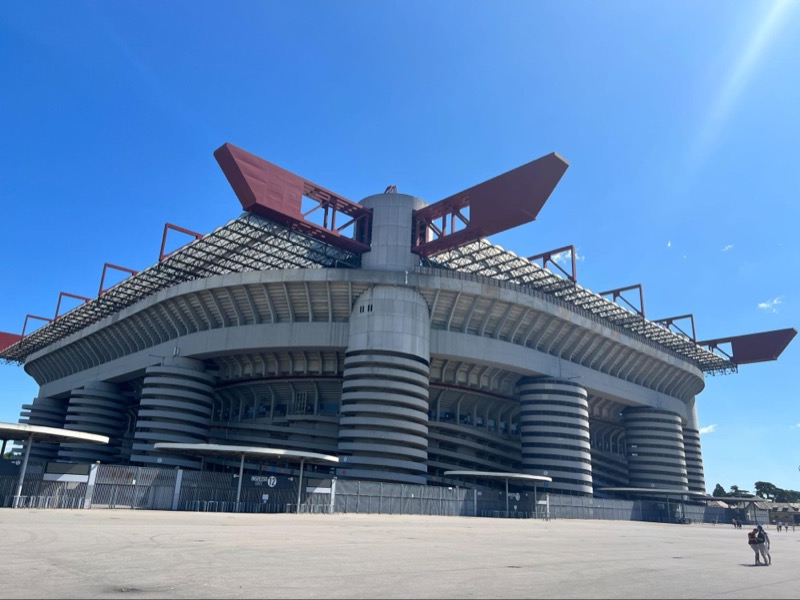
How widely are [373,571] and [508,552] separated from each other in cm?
750

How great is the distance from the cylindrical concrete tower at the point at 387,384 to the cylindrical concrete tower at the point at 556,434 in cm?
1640

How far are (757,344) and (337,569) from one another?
4064 inches

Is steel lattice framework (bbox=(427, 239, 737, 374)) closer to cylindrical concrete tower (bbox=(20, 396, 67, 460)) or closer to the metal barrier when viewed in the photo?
the metal barrier

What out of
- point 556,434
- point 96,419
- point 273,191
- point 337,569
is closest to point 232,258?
point 273,191

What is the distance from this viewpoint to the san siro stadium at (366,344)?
59062 millimetres

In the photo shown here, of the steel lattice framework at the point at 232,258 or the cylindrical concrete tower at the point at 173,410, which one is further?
the cylindrical concrete tower at the point at 173,410

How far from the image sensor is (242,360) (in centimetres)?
7275

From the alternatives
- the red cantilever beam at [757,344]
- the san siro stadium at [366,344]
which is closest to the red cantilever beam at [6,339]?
the san siro stadium at [366,344]

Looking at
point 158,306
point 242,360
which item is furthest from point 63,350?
point 242,360

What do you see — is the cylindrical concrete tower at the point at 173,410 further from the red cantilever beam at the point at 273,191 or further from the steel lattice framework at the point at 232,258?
the red cantilever beam at the point at 273,191

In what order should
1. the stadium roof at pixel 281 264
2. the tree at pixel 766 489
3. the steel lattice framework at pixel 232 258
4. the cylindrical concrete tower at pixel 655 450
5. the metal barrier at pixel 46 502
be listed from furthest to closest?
the tree at pixel 766 489 < the cylindrical concrete tower at pixel 655 450 < the stadium roof at pixel 281 264 < the steel lattice framework at pixel 232 258 < the metal barrier at pixel 46 502

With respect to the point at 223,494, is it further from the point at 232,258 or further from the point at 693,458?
the point at 693,458

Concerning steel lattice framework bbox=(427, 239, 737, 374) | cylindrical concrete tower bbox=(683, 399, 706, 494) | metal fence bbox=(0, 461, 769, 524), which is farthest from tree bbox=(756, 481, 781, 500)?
metal fence bbox=(0, 461, 769, 524)

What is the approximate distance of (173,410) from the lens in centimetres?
6919
